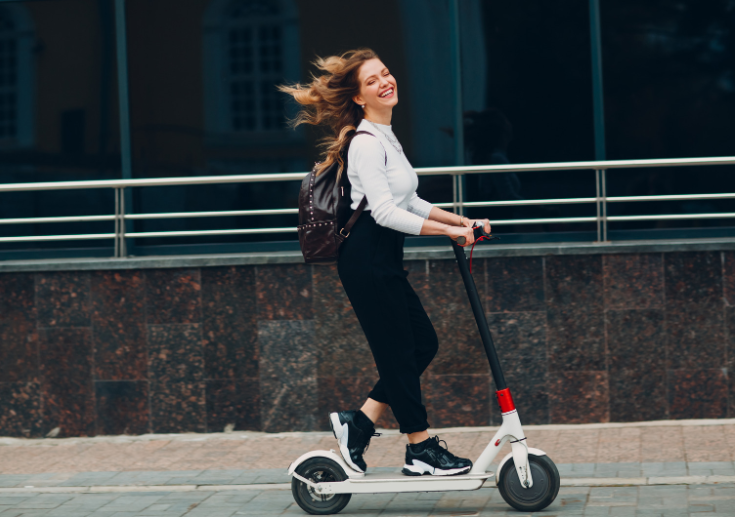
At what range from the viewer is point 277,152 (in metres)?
7.93

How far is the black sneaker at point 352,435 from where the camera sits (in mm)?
4520

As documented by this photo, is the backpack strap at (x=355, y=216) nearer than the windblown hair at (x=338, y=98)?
Yes

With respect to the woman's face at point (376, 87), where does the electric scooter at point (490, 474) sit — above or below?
below

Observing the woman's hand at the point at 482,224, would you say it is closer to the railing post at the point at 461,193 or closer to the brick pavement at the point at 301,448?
the brick pavement at the point at 301,448

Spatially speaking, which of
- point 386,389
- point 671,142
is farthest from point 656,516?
point 671,142

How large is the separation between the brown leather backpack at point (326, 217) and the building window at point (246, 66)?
11.7 feet

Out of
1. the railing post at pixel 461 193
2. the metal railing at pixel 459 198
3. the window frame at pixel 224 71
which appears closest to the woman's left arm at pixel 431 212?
the metal railing at pixel 459 198

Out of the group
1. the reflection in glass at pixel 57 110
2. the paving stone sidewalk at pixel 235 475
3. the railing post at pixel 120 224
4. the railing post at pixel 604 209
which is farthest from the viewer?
the reflection in glass at pixel 57 110

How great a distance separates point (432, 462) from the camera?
443 centimetres

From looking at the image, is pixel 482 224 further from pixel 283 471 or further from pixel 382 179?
pixel 283 471

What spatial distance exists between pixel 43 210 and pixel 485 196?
3650mm

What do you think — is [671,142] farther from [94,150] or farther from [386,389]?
[94,150]

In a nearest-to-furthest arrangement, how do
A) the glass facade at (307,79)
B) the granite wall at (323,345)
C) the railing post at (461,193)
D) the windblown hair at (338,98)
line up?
the windblown hair at (338,98) < the granite wall at (323,345) < the railing post at (461,193) < the glass facade at (307,79)

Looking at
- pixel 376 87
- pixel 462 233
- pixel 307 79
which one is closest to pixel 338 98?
pixel 376 87
